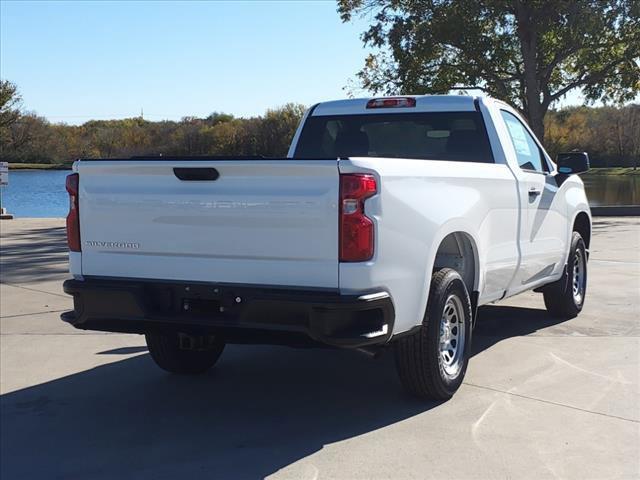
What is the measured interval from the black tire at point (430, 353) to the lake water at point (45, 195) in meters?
20.2

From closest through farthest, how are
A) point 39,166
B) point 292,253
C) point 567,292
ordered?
point 292,253 → point 567,292 → point 39,166

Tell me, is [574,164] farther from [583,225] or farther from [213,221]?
[213,221]

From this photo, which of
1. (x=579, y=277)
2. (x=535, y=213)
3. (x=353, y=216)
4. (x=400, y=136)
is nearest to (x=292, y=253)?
(x=353, y=216)

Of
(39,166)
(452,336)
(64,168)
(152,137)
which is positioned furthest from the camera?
(39,166)

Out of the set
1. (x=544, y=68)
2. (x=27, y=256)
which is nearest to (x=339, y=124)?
(x=27, y=256)

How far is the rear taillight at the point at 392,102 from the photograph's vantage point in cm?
639

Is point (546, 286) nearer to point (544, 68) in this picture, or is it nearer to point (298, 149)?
point (298, 149)

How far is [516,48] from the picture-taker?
26.7 metres

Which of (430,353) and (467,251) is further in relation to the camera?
(467,251)

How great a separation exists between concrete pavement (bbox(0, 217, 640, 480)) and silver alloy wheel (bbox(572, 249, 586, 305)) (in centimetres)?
28

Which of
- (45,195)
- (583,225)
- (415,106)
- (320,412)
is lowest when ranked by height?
(45,195)

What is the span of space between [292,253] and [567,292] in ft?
13.7

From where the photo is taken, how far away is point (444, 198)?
482 centimetres

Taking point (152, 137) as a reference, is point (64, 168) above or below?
below
